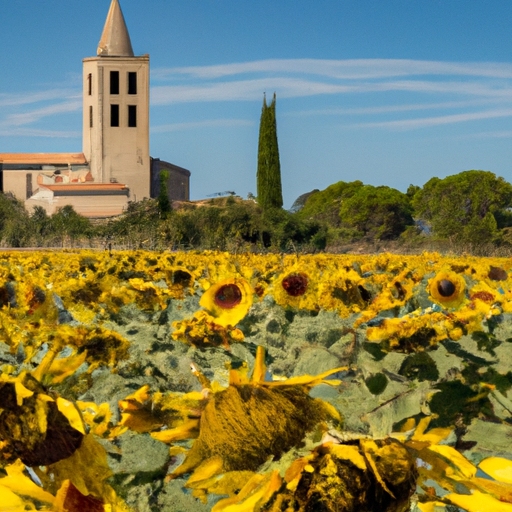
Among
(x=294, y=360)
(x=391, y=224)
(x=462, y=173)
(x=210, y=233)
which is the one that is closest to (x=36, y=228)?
(x=210, y=233)

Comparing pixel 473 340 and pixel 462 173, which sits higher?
pixel 462 173

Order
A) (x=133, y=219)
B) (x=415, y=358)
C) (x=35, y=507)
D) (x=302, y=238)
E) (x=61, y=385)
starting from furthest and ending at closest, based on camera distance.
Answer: (x=133, y=219), (x=302, y=238), (x=415, y=358), (x=61, y=385), (x=35, y=507)

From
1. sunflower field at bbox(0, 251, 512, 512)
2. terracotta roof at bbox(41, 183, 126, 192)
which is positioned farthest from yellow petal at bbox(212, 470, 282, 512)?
terracotta roof at bbox(41, 183, 126, 192)

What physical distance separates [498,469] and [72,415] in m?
0.37

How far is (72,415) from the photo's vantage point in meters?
0.66

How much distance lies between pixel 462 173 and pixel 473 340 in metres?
34.8

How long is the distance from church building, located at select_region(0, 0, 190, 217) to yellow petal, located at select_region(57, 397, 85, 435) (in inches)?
1446

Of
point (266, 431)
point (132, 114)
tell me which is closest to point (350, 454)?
point (266, 431)

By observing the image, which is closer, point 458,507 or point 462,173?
point 458,507

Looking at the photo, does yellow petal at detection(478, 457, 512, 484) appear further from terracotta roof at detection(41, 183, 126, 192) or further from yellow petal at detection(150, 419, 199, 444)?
terracotta roof at detection(41, 183, 126, 192)

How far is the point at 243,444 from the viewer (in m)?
0.64

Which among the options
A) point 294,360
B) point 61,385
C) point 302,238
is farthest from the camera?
point 302,238

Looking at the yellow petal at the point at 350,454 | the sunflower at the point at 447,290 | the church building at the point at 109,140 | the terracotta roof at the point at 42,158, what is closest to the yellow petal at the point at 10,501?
the yellow petal at the point at 350,454

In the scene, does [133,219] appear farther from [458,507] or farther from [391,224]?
[458,507]
